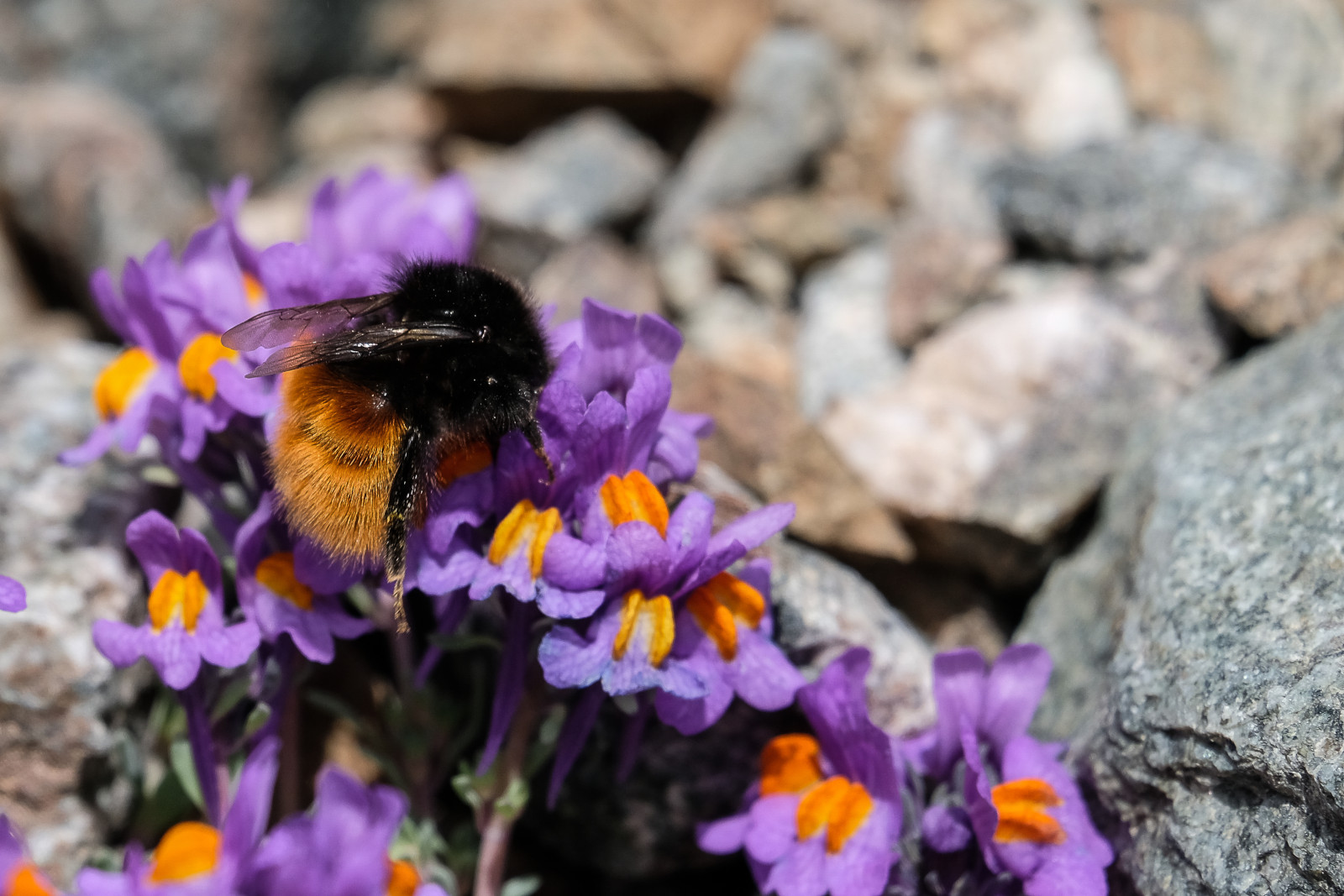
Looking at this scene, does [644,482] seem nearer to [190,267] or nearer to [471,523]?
[471,523]

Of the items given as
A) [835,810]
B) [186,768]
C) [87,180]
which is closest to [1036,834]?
[835,810]

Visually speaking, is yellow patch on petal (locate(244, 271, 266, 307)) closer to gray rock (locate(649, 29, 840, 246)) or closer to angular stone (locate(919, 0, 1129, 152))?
gray rock (locate(649, 29, 840, 246))

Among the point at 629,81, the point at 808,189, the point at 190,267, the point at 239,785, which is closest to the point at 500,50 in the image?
the point at 629,81

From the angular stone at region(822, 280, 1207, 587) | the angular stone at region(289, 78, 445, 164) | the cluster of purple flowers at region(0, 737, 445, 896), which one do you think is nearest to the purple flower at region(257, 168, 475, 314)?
the cluster of purple flowers at region(0, 737, 445, 896)

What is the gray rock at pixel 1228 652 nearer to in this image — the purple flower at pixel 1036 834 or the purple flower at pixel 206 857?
the purple flower at pixel 1036 834

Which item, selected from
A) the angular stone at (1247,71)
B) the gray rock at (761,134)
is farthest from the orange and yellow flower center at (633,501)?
the angular stone at (1247,71)

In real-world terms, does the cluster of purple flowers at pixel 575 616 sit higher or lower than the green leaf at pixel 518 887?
higher
